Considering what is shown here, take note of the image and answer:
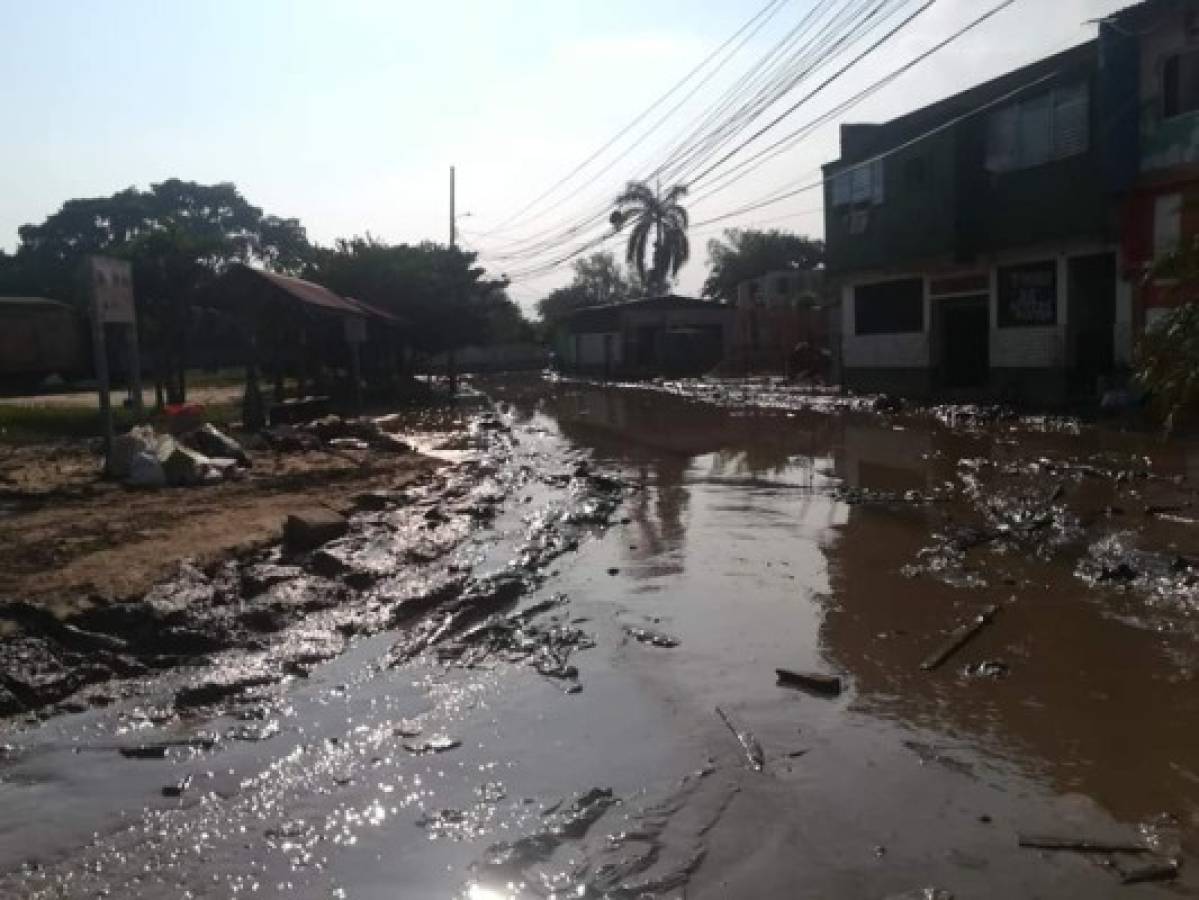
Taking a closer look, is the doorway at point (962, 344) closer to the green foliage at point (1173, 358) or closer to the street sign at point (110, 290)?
the street sign at point (110, 290)

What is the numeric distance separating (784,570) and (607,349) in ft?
172

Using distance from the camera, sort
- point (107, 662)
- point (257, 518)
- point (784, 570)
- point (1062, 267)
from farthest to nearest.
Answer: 1. point (1062, 267)
2. point (257, 518)
3. point (784, 570)
4. point (107, 662)

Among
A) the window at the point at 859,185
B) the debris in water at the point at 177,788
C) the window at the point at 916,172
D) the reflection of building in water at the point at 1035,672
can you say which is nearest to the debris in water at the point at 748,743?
the reflection of building in water at the point at 1035,672

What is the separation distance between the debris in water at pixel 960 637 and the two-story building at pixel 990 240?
55.5ft

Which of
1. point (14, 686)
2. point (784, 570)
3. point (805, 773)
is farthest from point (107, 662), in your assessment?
point (784, 570)

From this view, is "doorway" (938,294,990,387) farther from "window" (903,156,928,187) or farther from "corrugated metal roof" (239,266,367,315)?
"corrugated metal roof" (239,266,367,315)

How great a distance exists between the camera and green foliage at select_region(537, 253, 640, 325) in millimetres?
106188

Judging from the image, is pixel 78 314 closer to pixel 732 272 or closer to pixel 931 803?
pixel 931 803

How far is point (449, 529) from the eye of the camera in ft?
39.1

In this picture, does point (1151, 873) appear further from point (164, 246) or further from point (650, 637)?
point (164, 246)

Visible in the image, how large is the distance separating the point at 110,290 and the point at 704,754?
1257cm

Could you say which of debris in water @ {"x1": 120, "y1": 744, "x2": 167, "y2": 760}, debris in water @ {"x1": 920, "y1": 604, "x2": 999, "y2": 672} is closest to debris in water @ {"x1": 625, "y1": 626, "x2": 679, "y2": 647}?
debris in water @ {"x1": 920, "y1": 604, "x2": 999, "y2": 672}

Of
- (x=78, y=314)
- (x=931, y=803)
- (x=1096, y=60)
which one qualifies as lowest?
(x=931, y=803)

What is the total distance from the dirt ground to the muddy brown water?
2.21 metres
